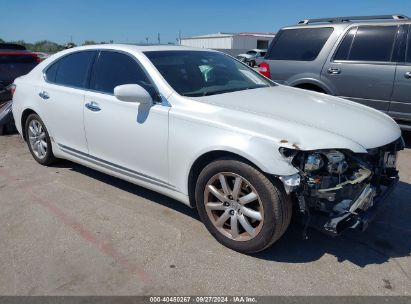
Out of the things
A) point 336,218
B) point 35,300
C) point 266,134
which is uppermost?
point 266,134

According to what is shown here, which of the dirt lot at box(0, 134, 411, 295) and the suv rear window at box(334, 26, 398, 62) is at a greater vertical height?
the suv rear window at box(334, 26, 398, 62)

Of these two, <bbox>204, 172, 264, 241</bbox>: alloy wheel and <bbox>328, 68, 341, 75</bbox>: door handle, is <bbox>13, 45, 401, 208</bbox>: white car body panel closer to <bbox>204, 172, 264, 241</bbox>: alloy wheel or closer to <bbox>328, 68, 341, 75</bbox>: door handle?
<bbox>204, 172, 264, 241</bbox>: alloy wheel

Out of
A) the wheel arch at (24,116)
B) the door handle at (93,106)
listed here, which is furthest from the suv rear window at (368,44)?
the wheel arch at (24,116)

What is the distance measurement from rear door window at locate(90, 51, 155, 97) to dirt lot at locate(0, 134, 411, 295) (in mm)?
1195

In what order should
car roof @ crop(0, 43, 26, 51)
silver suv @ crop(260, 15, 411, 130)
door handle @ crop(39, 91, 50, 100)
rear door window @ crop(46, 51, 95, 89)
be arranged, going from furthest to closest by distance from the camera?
car roof @ crop(0, 43, 26, 51) < silver suv @ crop(260, 15, 411, 130) < door handle @ crop(39, 91, 50, 100) < rear door window @ crop(46, 51, 95, 89)

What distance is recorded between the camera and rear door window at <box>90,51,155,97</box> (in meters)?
3.86

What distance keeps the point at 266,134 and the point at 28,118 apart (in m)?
3.68

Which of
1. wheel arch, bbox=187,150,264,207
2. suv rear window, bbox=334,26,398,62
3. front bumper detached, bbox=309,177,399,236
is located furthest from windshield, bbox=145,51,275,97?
suv rear window, bbox=334,26,398,62

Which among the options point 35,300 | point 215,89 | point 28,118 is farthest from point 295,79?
point 35,300

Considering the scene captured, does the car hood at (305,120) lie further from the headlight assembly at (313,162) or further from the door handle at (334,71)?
the door handle at (334,71)

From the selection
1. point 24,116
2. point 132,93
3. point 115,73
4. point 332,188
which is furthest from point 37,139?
point 332,188

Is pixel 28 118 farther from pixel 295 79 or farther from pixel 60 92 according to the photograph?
pixel 295 79

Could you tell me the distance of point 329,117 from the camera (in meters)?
3.34

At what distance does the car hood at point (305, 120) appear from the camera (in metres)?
2.91
